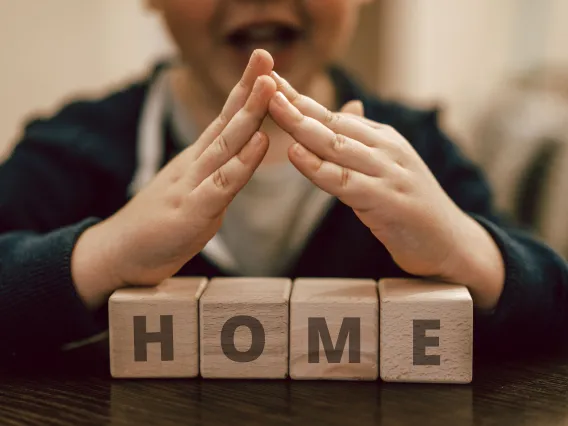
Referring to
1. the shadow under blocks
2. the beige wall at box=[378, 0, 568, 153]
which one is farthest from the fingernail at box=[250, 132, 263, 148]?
the beige wall at box=[378, 0, 568, 153]

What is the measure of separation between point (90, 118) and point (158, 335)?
475 mm

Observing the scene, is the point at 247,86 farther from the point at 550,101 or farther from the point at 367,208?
the point at 550,101

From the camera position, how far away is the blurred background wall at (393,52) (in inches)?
62.8

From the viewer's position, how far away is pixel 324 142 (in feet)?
1.74

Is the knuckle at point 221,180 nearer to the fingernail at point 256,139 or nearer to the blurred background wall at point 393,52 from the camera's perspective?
the fingernail at point 256,139

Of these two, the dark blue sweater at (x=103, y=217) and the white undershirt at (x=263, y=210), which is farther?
the white undershirt at (x=263, y=210)

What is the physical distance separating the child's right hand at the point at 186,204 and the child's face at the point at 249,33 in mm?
249

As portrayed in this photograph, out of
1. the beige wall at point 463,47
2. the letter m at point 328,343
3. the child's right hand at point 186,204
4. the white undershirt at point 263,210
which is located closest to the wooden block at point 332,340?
the letter m at point 328,343

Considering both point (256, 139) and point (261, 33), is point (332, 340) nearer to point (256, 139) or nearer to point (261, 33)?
point (256, 139)

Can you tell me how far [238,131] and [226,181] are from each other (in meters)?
0.04

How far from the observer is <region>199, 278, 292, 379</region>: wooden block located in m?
0.52

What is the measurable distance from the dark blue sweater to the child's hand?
0.19 feet

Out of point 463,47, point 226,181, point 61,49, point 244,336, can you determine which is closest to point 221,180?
point 226,181

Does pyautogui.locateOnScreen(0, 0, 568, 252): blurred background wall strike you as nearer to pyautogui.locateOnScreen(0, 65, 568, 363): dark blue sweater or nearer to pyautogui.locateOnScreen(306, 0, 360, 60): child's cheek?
pyautogui.locateOnScreen(0, 65, 568, 363): dark blue sweater
